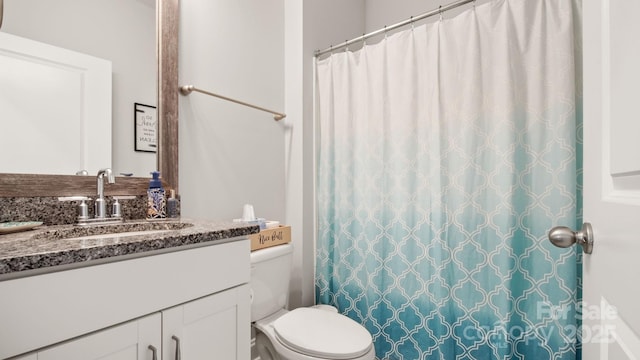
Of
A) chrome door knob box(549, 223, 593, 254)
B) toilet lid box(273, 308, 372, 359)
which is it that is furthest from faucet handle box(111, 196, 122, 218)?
chrome door knob box(549, 223, 593, 254)

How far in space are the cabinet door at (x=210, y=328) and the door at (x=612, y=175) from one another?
852 millimetres

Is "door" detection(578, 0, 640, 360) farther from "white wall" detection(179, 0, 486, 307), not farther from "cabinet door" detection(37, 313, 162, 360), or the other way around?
"white wall" detection(179, 0, 486, 307)

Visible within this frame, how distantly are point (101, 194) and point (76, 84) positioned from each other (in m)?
0.39

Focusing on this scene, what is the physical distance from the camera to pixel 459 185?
4.55 ft

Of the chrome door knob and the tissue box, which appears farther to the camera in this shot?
the tissue box

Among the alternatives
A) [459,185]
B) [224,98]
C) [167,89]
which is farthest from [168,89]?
[459,185]

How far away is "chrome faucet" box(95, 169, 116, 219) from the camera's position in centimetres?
106

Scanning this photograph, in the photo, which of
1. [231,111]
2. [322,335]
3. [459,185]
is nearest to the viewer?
[322,335]

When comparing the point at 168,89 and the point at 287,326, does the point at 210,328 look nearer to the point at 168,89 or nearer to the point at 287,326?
the point at 287,326

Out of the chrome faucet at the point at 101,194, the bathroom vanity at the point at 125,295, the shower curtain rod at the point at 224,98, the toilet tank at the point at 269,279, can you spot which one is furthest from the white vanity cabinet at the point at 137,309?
the shower curtain rod at the point at 224,98

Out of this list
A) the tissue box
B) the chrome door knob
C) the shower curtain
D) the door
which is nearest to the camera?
the door

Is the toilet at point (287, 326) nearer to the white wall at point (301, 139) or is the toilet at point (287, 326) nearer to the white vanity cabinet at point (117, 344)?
the white wall at point (301, 139)

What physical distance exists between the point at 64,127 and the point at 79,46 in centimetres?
30

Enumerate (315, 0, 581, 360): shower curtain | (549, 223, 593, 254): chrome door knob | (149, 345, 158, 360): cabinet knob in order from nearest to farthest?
(549, 223, 593, 254): chrome door knob, (149, 345, 158, 360): cabinet knob, (315, 0, 581, 360): shower curtain
